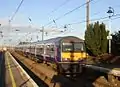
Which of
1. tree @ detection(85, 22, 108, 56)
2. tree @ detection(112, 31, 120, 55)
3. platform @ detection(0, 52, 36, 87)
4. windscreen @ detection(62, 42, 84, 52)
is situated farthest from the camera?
tree @ detection(112, 31, 120, 55)

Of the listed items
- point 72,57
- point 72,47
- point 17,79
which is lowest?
point 17,79

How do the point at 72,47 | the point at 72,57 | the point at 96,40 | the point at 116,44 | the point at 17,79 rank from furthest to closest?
the point at 116,44 < the point at 96,40 < the point at 72,47 < the point at 72,57 < the point at 17,79

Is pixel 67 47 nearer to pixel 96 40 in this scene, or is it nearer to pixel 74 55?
pixel 74 55

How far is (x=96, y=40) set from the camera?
4750 centimetres

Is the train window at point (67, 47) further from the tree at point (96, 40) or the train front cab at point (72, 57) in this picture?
the tree at point (96, 40)

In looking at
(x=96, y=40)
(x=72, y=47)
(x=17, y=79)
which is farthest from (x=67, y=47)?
(x=96, y=40)

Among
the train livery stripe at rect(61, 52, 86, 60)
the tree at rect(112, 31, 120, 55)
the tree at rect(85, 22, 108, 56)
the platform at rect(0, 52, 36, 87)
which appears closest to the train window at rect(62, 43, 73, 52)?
the train livery stripe at rect(61, 52, 86, 60)

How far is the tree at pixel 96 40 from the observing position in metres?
46.5

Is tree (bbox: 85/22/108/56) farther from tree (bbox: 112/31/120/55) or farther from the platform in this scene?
the platform

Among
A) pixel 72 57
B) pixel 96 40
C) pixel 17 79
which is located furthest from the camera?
pixel 96 40

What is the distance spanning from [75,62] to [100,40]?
1948 cm

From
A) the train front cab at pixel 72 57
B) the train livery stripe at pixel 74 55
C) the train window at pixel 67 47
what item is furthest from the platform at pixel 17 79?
the train window at pixel 67 47

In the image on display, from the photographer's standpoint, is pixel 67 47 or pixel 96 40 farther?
pixel 96 40

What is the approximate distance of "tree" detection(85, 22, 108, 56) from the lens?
46459 millimetres
